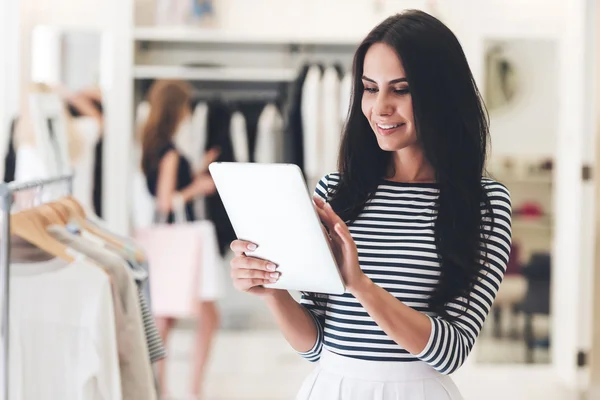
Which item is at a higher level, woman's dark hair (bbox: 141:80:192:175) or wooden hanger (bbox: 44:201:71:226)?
woman's dark hair (bbox: 141:80:192:175)

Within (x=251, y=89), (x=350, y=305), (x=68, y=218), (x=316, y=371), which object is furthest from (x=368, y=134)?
(x=251, y=89)

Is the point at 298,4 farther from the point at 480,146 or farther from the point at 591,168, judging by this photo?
the point at 480,146

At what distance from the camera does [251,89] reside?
451 centimetres

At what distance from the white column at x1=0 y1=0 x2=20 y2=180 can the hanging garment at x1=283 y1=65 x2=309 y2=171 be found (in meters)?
1.33

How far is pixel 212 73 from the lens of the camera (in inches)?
171

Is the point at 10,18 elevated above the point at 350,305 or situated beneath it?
elevated above

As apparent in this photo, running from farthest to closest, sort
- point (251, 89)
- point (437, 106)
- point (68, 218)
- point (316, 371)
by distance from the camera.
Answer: point (251, 89) → point (68, 218) → point (316, 371) → point (437, 106)

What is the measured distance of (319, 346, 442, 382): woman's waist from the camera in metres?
1.39

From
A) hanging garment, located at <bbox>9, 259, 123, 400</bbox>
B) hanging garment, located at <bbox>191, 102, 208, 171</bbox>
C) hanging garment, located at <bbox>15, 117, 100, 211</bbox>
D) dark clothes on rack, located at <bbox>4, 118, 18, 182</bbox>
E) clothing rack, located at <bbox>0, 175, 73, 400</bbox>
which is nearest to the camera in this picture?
clothing rack, located at <bbox>0, 175, 73, 400</bbox>

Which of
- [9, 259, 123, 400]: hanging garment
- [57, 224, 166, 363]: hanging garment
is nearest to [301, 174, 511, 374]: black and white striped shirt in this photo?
[9, 259, 123, 400]: hanging garment

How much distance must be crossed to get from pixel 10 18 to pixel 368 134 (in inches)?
124

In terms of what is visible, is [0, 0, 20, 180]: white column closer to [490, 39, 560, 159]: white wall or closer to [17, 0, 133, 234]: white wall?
[17, 0, 133, 234]: white wall

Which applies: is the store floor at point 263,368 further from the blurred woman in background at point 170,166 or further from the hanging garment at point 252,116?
the hanging garment at point 252,116

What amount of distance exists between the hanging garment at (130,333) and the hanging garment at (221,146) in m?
2.24
